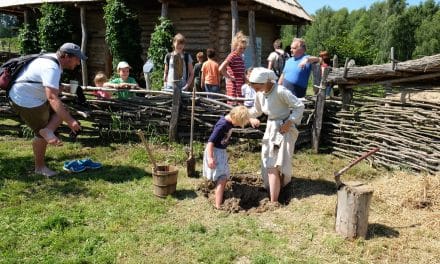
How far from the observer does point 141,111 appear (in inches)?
274

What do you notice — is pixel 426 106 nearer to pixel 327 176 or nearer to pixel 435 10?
pixel 327 176

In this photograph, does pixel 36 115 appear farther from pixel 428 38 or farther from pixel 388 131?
pixel 428 38

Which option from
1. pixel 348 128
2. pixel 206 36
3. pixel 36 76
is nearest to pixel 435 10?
pixel 206 36

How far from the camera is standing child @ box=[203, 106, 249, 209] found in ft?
14.9

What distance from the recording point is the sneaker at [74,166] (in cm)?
562

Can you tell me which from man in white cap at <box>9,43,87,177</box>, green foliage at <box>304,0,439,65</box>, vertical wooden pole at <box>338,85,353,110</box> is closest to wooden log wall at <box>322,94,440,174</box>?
vertical wooden pole at <box>338,85,353,110</box>

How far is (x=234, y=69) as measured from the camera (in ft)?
22.4

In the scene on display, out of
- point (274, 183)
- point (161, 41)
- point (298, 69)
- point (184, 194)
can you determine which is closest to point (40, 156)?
point (184, 194)

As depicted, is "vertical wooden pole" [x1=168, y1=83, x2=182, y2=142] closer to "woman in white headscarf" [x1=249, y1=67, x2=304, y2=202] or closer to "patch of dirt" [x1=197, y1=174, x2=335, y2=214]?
"patch of dirt" [x1=197, y1=174, x2=335, y2=214]

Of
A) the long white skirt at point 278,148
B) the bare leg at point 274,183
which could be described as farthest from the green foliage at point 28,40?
the bare leg at point 274,183

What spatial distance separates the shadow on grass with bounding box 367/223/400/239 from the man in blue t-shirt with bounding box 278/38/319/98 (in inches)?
103

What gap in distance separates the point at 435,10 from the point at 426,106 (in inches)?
1892

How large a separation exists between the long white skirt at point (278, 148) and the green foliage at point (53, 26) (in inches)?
432

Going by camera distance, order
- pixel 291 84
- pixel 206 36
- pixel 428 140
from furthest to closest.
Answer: pixel 206 36 → pixel 291 84 → pixel 428 140
